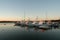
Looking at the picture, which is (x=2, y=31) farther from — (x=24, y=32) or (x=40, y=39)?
(x=40, y=39)

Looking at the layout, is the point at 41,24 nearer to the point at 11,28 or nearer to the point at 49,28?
the point at 49,28

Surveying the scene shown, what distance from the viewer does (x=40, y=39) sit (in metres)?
4.98

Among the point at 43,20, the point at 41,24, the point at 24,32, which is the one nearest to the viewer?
the point at 43,20

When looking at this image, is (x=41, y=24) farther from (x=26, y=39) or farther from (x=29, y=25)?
(x=26, y=39)

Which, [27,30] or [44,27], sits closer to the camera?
[44,27]

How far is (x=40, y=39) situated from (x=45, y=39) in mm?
175

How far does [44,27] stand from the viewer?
550 cm

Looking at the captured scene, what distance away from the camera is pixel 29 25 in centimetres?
563

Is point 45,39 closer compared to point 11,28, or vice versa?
point 45,39

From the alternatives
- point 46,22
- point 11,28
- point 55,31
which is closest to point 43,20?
point 46,22

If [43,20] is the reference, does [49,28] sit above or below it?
below

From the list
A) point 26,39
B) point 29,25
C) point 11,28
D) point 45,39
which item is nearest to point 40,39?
point 45,39

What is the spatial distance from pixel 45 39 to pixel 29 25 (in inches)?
39.4

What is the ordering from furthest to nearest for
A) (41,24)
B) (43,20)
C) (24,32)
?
(24,32) < (41,24) < (43,20)
